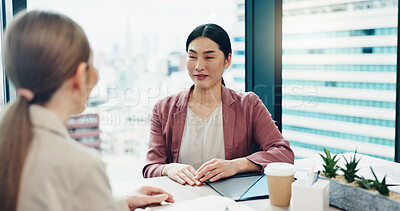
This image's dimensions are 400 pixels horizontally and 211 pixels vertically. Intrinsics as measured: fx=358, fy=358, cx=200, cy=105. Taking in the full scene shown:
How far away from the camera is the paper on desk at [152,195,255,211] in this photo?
116 cm

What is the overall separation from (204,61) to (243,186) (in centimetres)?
79

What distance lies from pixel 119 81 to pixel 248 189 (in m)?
1.30

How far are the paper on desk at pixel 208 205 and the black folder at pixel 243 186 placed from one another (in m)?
0.09

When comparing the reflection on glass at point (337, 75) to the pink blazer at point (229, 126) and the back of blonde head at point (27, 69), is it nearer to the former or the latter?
the pink blazer at point (229, 126)

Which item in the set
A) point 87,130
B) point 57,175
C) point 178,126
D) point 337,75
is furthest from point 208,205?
point 337,75

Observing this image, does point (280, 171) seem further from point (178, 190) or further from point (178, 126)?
point (178, 126)

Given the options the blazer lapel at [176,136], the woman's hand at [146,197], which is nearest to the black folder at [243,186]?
the woman's hand at [146,197]

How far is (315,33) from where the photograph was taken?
149 inches

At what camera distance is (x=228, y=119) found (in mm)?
1979

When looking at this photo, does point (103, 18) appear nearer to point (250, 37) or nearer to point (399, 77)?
point (250, 37)

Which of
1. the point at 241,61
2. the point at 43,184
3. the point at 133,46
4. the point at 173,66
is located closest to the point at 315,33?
the point at 241,61

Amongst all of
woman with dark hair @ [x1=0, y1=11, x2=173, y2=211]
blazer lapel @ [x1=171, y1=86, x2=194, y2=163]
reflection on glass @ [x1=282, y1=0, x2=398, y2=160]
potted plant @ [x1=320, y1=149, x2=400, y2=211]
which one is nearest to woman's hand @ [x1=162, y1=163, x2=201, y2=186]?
blazer lapel @ [x1=171, y1=86, x2=194, y2=163]

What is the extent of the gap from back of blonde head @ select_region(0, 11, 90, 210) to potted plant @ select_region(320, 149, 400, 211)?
36.3 inches

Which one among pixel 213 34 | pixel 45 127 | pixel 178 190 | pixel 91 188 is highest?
pixel 213 34
